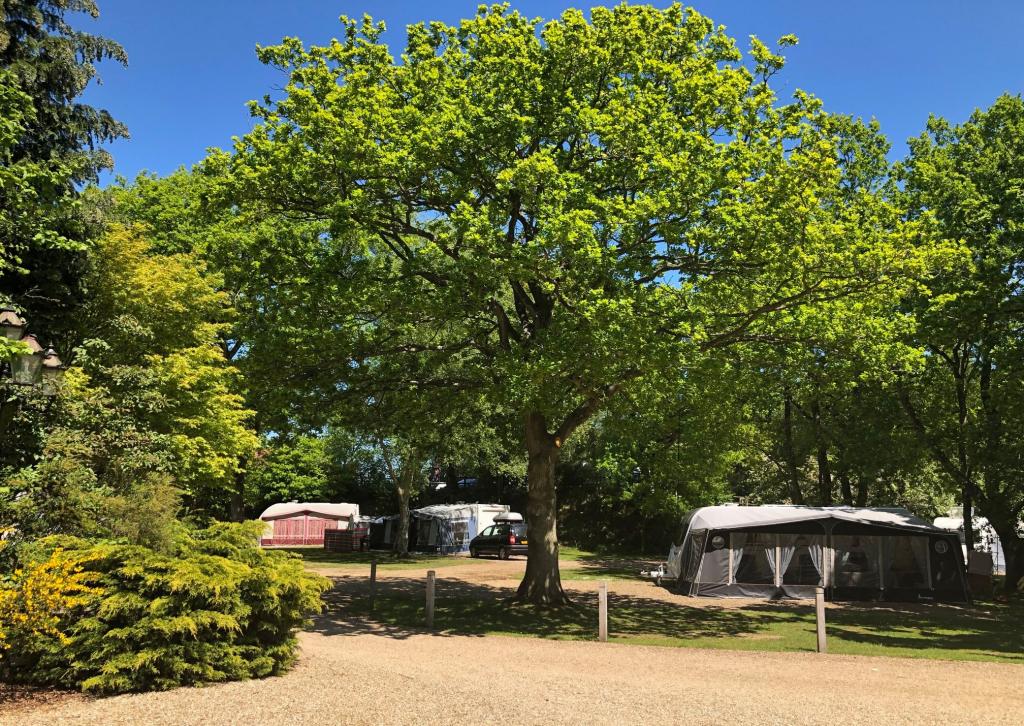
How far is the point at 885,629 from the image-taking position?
564 inches

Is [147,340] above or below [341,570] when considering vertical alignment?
above

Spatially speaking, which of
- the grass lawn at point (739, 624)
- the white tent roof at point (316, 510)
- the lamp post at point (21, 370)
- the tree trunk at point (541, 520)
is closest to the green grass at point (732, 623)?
the grass lawn at point (739, 624)

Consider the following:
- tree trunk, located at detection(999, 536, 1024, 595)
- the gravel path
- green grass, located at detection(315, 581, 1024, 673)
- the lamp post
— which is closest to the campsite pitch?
green grass, located at detection(315, 581, 1024, 673)

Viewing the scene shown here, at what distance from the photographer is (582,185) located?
12.1m

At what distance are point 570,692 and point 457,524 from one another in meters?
28.9

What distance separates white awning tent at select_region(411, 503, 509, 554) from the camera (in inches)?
1419

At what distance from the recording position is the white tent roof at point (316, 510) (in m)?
44.8

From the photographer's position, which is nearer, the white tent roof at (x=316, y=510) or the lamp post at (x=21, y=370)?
the lamp post at (x=21, y=370)

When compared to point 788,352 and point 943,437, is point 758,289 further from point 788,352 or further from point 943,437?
point 943,437

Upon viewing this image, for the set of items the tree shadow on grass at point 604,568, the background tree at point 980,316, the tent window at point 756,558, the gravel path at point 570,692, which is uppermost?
the background tree at point 980,316

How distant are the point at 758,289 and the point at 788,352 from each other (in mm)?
1476

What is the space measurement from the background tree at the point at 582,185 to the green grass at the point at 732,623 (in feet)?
13.3

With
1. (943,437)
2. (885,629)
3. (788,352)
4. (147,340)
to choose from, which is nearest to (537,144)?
(788,352)

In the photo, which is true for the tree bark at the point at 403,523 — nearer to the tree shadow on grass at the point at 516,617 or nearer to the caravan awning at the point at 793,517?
the tree shadow on grass at the point at 516,617
